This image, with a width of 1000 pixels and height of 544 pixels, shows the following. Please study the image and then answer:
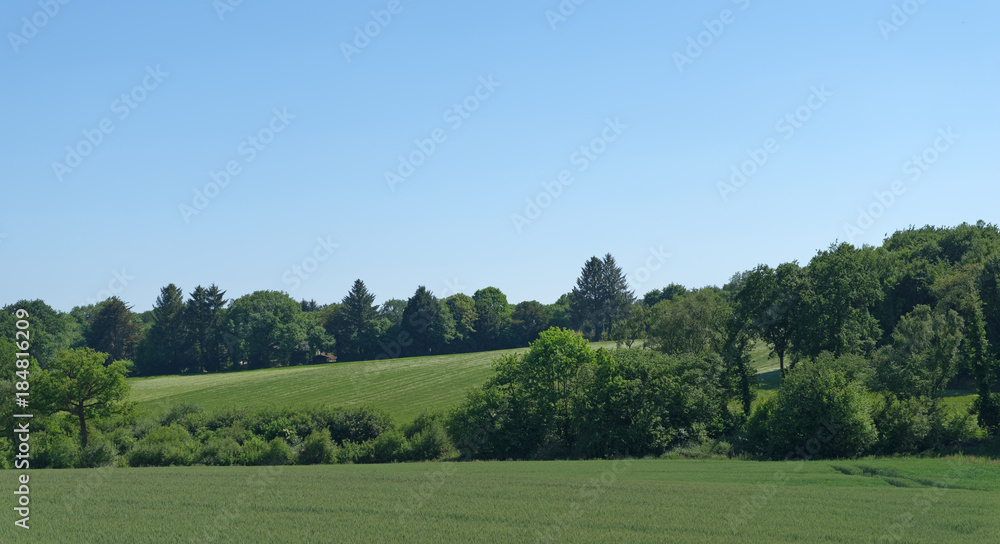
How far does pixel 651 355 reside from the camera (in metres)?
53.5

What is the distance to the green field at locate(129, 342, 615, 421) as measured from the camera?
80188 mm

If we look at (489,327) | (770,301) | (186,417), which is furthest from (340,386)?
(770,301)

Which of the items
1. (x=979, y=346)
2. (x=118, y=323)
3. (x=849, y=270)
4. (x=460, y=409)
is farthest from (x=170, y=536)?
(x=118, y=323)

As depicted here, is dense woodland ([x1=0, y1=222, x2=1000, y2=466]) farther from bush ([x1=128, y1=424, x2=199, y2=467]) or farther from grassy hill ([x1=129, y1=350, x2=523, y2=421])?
grassy hill ([x1=129, y1=350, x2=523, y2=421])

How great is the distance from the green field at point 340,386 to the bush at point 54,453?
74.4ft

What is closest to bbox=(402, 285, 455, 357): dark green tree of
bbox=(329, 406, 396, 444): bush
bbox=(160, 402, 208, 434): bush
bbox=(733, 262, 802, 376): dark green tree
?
bbox=(160, 402, 208, 434): bush

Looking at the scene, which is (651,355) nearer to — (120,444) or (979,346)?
(979,346)

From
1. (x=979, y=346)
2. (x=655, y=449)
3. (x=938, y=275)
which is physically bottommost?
(x=655, y=449)

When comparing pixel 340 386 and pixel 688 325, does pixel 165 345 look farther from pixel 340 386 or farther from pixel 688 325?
pixel 688 325

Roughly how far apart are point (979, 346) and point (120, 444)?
64172 mm

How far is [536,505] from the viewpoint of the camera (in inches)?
1046

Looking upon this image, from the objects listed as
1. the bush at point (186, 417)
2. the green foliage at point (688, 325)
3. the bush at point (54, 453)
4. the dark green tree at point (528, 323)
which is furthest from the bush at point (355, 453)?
the dark green tree at point (528, 323)

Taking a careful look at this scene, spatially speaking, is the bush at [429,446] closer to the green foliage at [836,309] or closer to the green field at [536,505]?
the green field at [536,505]

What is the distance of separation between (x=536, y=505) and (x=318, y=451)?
90.7ft
